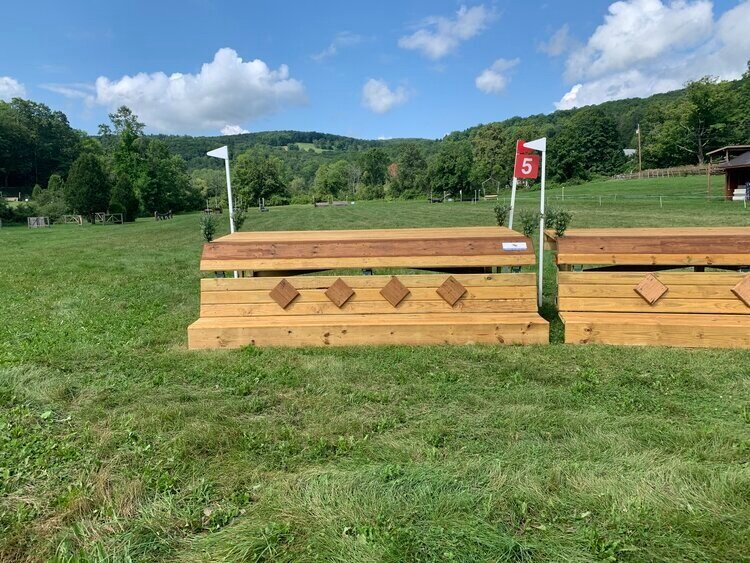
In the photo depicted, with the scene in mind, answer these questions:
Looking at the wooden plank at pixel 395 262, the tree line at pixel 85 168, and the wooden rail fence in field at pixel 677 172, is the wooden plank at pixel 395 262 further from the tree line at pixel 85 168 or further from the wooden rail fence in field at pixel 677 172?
the wooden rail fence in field at pixel 677 172

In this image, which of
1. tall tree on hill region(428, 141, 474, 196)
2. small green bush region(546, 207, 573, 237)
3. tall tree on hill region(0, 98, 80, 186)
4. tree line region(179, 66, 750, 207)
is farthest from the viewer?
tall tree on hill region(428, 141, 474, 196)

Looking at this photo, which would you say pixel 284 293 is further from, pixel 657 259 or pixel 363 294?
pixel 657 259

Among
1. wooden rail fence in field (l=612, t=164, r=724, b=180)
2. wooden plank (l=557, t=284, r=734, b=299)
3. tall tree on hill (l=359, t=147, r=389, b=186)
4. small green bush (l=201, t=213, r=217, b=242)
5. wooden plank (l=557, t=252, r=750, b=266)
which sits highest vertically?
tall tree on hill (l=359, t=147, r=389, b=186)

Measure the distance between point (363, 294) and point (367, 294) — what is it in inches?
1.6

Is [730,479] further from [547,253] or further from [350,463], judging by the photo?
[547,253]

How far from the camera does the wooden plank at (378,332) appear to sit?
4.61m

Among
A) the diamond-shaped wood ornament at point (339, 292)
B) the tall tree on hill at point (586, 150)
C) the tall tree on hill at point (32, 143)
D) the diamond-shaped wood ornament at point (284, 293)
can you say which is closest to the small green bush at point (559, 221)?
the diamond-shaped wood ornament at point (339, 292)

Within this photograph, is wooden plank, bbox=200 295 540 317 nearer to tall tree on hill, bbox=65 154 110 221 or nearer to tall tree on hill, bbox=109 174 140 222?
tall tree on hill, bbox=65 154 110 221

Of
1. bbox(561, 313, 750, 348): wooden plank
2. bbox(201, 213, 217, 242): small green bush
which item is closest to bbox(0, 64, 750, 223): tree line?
bbox(201, 213, 217, 242): small green bush

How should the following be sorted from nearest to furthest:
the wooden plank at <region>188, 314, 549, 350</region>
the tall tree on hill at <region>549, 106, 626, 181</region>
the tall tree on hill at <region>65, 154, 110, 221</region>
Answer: the wooden plank at <region>188, 314, 549, 350</region> → the tall tree on hill at <region>65, 154, 110, 221</region> → the tall tree on hill at <region>549, 106, 626, 181</region>

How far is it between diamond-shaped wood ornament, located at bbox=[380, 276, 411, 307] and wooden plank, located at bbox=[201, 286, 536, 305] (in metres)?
0.07

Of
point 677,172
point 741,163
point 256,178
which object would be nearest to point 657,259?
point 741,163

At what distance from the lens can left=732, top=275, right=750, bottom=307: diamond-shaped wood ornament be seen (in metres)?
4.48

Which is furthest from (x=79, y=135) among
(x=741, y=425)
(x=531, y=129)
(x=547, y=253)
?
(x=741, y=425)
